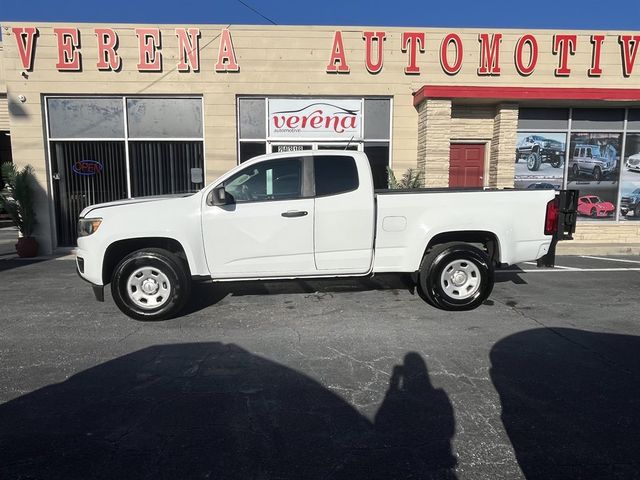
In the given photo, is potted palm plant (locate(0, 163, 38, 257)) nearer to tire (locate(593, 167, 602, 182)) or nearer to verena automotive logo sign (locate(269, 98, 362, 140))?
verena automotive logo sign (locate(269, 98, 362, 140))

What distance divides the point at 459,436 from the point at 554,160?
1079 cm

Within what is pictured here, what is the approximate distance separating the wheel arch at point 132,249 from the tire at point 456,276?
299cm

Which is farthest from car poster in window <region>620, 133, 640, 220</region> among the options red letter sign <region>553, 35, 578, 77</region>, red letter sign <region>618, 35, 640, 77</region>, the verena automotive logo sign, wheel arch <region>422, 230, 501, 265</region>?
wheel arch <region>422, 230, 501, 265</region>

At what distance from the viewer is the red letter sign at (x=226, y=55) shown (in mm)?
10664

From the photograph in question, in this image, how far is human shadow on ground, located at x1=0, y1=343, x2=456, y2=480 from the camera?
2.58m

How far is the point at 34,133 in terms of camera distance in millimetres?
10711

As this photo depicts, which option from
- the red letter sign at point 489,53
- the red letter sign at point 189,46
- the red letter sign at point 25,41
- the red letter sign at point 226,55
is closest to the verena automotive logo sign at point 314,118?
the red letter sign at point 226,55

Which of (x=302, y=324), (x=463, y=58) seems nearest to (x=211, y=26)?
(x=463, y=58)

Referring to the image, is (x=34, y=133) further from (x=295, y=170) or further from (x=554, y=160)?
(x=554, y=160)

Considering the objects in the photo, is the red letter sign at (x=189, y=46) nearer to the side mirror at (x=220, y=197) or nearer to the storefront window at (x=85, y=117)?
the storefront window at (x=85, y=117)

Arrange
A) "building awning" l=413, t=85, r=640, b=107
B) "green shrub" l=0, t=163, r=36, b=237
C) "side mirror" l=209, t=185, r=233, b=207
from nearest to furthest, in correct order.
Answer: "side mirror" l=209, t=185, r=233, b=207, "building awning" l=413, t=85, r=640, b=107, "green shrub" l=0, t=163, r=36, b=237

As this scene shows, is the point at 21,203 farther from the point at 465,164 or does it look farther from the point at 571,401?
the point at 571,401

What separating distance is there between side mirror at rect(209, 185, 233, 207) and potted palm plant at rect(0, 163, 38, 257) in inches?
307

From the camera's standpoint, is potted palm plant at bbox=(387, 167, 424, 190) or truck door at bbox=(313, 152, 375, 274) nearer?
truck door at bbox=(313, 152, 375, 274)
